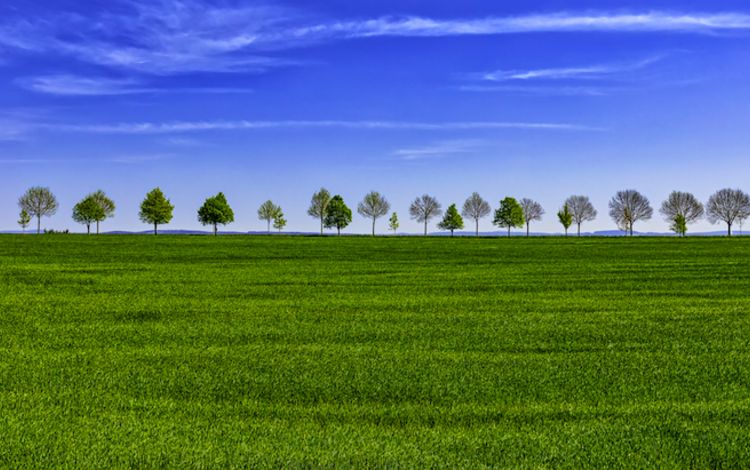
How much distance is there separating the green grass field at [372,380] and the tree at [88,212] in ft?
297

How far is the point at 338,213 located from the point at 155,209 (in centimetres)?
3093

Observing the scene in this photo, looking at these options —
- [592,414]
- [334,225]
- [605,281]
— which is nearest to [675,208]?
[334,225]

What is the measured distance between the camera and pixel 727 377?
26.2ft

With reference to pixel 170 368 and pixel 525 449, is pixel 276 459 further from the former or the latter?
pixel 170 368

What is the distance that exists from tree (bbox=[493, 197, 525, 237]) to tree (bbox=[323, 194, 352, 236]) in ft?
96.6

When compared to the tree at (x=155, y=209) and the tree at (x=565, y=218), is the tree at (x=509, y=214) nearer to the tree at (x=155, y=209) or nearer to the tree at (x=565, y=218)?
the tree at (x=565, y=218)

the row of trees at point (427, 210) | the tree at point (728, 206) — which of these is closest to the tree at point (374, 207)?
the row of trees at point (427, 210)

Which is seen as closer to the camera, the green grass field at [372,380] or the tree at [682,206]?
the green grass field at [372,380]

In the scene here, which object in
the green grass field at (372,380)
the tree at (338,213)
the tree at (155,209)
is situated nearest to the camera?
the green grass field at (372,380)

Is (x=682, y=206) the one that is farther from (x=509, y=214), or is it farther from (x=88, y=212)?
(x=88, y=212)

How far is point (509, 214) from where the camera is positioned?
395ft

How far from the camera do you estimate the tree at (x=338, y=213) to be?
113 meters

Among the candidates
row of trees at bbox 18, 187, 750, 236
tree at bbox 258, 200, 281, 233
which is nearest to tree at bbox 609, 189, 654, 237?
row of trees at bbox 18, 187, 750, 236

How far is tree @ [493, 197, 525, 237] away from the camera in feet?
394
